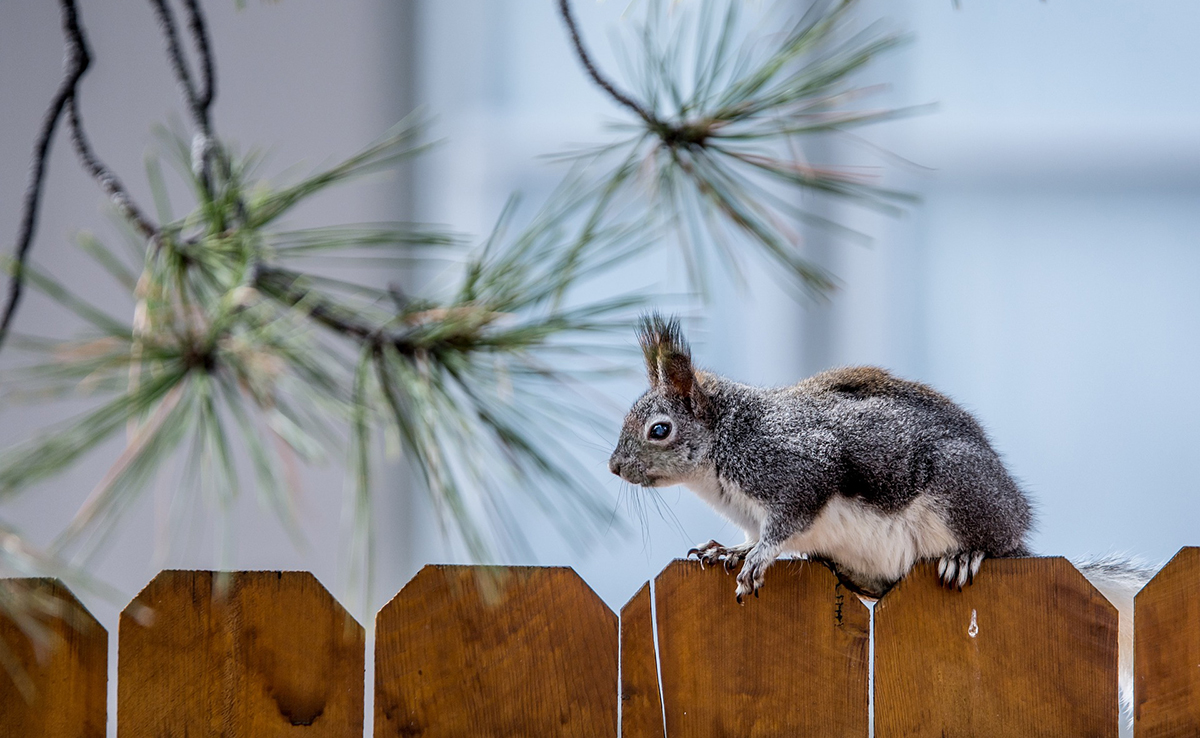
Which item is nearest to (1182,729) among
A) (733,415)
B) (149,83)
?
(733,415)

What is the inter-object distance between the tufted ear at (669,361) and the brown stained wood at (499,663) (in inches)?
9.8

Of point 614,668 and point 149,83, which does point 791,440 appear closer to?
point 614,668

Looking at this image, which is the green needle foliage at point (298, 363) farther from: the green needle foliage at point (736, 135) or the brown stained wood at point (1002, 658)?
the brown stained wood at point (1002, 658)

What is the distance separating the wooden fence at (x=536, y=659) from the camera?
41.9 inches

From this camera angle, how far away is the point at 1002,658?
106cm

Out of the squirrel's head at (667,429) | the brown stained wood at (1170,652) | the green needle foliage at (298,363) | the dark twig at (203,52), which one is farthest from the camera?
the squirrel's head at (667,429)

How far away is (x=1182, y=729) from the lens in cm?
104

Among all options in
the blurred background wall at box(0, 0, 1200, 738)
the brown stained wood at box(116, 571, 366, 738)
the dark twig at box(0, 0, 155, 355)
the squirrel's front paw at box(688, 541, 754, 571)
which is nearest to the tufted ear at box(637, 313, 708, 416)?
the squirrel's front paw at box(688, 541, 754, 571)

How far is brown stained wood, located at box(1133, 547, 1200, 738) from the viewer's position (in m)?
1.04

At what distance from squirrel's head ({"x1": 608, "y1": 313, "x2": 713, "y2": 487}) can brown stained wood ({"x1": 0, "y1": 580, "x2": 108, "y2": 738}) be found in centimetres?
58

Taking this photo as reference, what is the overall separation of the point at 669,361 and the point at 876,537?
0.29m

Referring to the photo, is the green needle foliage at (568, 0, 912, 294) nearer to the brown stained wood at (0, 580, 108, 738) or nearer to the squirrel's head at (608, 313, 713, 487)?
the squirrel's head at (608, 313, 713, 487)

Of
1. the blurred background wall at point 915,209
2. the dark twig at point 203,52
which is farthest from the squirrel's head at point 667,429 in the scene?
the blurred background wall at point 915,209

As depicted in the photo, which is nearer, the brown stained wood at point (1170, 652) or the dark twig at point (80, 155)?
the dark twig at point (80, 155)
